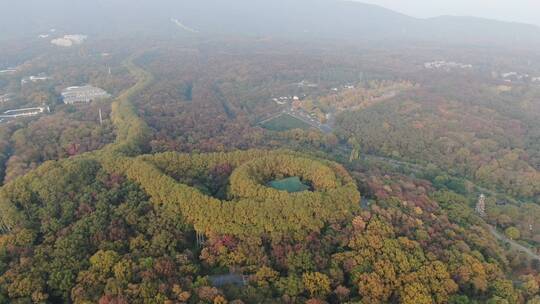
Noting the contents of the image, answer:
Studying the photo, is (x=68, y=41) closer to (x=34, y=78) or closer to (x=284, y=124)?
(x=34, y=78)

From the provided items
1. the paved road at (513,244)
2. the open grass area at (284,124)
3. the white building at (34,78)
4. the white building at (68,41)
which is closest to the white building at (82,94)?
the white building at (34,78)

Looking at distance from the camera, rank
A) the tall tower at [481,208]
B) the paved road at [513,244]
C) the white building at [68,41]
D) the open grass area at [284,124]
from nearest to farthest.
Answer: the paved road at [513,244] < the tall tower at [481,208] < the open grass area at [284,124] < the white building at [68,41]

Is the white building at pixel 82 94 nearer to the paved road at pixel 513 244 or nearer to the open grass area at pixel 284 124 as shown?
the open grass area at pixel 284 124

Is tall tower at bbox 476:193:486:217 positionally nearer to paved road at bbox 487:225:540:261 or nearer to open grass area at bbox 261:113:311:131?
paved road at bbox 487:225:540:261

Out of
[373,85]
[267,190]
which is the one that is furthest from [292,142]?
[373,85]

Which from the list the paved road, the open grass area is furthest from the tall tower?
the open grass area

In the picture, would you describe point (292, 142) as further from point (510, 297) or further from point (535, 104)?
point (535, 104)
